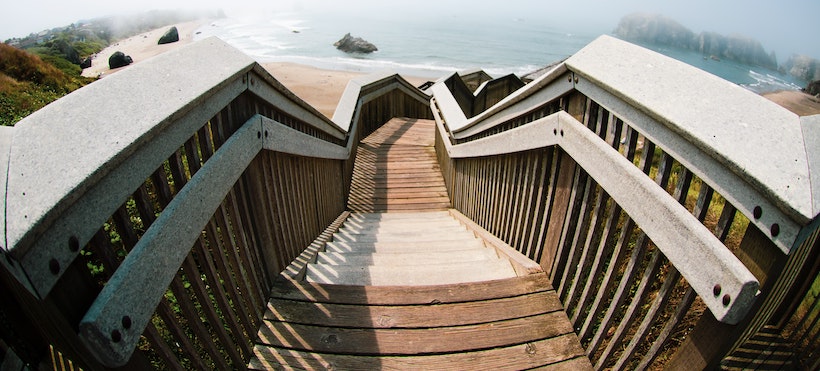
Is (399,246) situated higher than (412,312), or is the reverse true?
(412,312)

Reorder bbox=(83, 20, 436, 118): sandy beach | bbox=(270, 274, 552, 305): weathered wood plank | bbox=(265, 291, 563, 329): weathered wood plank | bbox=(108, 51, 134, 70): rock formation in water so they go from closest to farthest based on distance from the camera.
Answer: bbox=(265, 291, 563, 329): weathered wood plank, bbox=(270, 274, 552, 305): weathered wood plank, bbox=(83, 20, 436, 118): sandy beach, bbox=(108, 51, 134, 70): rock formation in water

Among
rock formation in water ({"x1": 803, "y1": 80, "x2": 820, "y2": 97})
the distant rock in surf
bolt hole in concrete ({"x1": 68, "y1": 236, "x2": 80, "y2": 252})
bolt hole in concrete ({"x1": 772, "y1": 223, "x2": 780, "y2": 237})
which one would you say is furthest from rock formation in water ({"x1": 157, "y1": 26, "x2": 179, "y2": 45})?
rock formation in water ({"x1": 803, "y1": 80, "x2": 820, "y2": 97})

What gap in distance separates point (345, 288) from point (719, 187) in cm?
200

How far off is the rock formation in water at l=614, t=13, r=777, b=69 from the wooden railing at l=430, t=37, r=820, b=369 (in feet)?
329

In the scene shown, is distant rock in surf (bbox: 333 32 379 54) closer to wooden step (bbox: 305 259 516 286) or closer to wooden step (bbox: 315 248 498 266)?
wooden step (bbox: 315 248 498 266)

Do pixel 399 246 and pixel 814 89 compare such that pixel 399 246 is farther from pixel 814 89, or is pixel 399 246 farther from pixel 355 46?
pixel 814 89

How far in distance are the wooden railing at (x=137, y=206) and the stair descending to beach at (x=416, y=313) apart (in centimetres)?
24

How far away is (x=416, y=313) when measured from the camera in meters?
2.41

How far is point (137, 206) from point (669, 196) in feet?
6.04

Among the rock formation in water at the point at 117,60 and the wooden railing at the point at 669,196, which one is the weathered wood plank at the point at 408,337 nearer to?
the wooden railing at the point at 669,196

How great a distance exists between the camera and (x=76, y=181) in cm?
90

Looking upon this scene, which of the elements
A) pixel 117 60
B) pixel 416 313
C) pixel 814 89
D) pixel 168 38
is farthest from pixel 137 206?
pixel 168 38

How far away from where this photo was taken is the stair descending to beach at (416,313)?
2.13 m

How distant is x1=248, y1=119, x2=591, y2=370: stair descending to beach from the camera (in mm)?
2127
